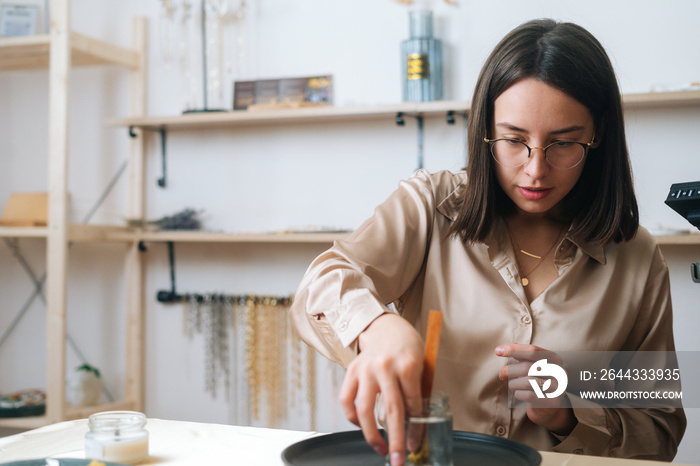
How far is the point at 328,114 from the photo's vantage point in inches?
97.0

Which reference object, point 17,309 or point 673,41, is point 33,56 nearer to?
point 17,309

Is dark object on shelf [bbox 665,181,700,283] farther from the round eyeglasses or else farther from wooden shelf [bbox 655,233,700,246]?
wooden shelf [bbox 655,233,700,246]

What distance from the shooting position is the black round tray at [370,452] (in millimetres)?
847

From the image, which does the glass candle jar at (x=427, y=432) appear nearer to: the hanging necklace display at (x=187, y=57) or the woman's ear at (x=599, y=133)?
the woman's ear at (x=599, y=133)

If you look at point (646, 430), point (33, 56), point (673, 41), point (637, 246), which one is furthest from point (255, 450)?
point (33, 56)

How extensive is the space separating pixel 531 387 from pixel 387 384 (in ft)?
1.23

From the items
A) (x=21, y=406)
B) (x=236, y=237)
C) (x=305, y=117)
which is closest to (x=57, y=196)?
(x=236, y=237)

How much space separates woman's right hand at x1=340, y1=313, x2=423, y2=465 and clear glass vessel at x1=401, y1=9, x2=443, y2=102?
1.72 meters

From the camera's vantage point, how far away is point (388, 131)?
8.46 ft

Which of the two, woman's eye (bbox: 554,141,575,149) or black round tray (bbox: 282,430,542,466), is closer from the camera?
black round tray (bbox: 282,430,542,466)

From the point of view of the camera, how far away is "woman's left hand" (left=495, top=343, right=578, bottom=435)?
3.30ft

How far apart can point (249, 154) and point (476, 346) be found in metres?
1.69

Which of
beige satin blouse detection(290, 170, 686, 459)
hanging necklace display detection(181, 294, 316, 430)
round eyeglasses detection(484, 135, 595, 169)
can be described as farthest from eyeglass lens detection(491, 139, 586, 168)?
hanging necklace display detection(181, 294, 316, 430)

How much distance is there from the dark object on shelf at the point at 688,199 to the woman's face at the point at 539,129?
0.16 metres
